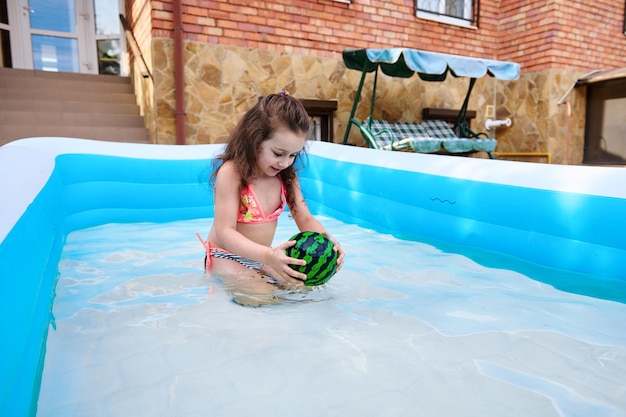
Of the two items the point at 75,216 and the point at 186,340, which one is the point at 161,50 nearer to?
the point at 75,216

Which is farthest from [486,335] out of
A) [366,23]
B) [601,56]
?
[601,56]

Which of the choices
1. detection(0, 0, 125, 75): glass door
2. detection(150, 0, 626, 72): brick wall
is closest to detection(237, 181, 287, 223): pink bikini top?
detection(150, 0, 626, 72): brick wall

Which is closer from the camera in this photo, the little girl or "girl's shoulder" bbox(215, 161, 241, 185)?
the little girl

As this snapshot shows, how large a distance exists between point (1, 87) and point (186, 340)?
7044 mm

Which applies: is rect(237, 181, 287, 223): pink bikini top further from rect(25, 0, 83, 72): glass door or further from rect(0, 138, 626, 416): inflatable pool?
rect(25, 0, 83, 72): glass door

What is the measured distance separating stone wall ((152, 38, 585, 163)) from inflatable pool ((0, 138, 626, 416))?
6.70 feet

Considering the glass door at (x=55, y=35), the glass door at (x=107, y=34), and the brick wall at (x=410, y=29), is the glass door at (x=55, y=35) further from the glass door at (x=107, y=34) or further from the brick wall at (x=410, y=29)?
the brick wall at (x=410, y=29)

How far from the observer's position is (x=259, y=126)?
1931mm

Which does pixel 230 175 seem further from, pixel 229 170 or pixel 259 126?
pixel 259 126

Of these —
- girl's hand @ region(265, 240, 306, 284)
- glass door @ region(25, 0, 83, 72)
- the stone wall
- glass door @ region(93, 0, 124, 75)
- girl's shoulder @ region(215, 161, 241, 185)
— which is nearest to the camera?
girl's hand @ region(265, 240, 306, 284)

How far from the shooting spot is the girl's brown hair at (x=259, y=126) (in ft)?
6.16

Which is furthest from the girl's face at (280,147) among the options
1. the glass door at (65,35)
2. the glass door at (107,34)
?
the glass door at (107,34)

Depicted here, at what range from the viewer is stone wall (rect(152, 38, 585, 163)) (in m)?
6.26

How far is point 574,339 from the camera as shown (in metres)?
1.66
